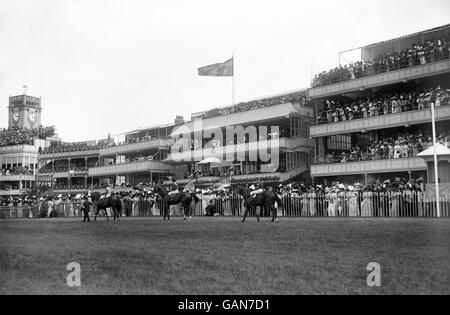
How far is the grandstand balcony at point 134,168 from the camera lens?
63969mm

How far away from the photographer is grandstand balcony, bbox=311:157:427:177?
3734cm

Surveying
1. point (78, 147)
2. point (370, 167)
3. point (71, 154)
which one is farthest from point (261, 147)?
point (71, 154)

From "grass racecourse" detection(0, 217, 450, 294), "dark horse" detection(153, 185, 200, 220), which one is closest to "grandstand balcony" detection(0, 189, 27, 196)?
"dark horse" detection(153, 185, 200, 220)

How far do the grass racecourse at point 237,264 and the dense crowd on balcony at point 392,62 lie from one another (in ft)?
85.2

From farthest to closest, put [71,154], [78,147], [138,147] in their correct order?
[78,147]
[71,154]
[138,147]

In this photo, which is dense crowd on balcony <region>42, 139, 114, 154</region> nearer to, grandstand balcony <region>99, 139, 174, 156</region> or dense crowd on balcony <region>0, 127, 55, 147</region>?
grandstand balcony <region>99, 139, 174, 156</region>

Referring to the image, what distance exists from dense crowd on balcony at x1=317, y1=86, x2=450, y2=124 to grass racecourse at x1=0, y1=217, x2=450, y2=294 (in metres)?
23.9

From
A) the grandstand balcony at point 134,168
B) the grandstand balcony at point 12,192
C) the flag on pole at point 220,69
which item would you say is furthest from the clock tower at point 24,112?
the flag on pole at point 220,69

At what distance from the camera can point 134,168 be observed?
65.4 meters

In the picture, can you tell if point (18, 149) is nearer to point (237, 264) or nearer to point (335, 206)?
point (335, 206)

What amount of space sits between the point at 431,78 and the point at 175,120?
40.3 meters

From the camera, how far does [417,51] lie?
40.0 m

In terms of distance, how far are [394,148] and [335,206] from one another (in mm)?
11749
